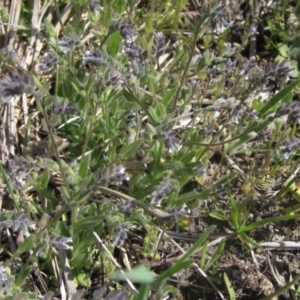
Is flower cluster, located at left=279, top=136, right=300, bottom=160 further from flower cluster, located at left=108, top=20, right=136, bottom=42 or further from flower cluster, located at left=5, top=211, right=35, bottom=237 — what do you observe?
flower cluster, located at left=5, top=211, right=35, bottom=237

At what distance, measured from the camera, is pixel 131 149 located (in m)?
2.81

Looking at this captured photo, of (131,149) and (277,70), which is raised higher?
(277,70)

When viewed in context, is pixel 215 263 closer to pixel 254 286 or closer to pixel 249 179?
pixel 254 286

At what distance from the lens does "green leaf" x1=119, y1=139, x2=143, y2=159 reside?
278 cm

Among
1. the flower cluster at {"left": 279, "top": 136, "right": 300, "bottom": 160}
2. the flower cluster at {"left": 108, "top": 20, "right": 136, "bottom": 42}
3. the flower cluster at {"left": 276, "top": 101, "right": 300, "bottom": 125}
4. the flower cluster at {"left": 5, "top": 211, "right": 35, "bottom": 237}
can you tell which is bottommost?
the flower cluster at {"left": 5, "top": 211, "right": 35, "bottom": 237}

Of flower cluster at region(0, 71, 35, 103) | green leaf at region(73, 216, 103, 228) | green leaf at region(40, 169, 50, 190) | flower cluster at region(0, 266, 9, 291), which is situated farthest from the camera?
green leaf at region(40, 169, 50, 190)

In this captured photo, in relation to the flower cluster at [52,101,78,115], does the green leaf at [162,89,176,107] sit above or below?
below

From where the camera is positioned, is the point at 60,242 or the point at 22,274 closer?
the point at 60,242

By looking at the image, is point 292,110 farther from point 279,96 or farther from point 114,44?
point 114,44

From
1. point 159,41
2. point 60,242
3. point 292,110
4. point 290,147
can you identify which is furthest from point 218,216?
point 60,242

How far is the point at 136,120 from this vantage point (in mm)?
2986

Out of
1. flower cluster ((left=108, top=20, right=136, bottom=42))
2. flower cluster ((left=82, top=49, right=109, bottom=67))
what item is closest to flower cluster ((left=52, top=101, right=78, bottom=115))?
flower cluster ((left=82, top=49, right=109, bottom=67))

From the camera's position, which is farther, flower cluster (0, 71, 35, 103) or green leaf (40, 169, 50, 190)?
green leaf (40, 169, 50, 190)

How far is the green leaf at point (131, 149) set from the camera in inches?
109
